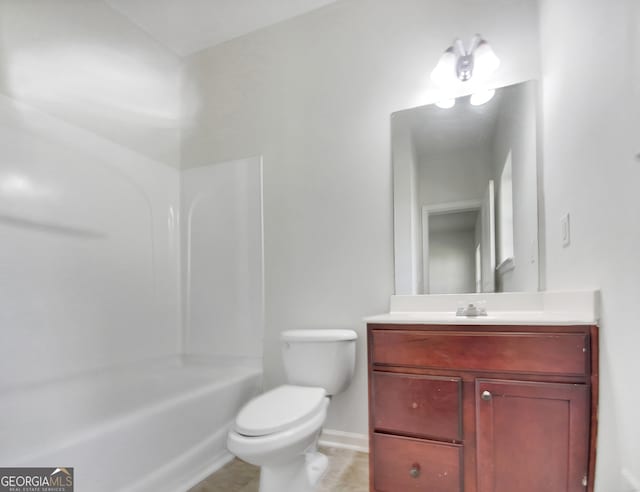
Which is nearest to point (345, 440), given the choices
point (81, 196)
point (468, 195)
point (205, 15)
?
point (468, 195)

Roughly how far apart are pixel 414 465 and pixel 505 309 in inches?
32.5

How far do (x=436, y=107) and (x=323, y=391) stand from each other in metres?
1.56

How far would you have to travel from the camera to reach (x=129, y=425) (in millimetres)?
1402

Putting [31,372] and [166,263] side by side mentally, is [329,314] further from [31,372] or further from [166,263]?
[31,372]

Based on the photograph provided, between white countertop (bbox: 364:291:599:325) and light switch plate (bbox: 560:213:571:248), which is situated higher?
light switch plate (bbox: 560:213:571:248)

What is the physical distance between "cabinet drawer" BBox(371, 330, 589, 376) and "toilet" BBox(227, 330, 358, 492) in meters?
0.41

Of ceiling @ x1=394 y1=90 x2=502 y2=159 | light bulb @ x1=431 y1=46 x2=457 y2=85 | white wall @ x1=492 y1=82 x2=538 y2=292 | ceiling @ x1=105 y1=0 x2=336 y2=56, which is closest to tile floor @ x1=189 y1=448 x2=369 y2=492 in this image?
white wall @ x1=492 y1=82 x2=538 y2=292

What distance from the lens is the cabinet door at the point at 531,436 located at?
107 cm

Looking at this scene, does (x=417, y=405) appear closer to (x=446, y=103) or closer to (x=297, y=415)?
(x=297, y=415)

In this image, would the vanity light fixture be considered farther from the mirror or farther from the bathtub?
the bathtub

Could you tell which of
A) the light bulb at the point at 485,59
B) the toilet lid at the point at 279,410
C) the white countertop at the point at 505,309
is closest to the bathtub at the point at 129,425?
the toilet lid at the point at 279,410

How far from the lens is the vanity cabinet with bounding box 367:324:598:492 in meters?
1.08

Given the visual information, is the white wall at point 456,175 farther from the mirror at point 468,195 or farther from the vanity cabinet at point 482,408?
the vanity cabinet at point 482,408

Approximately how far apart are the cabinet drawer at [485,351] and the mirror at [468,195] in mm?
559
